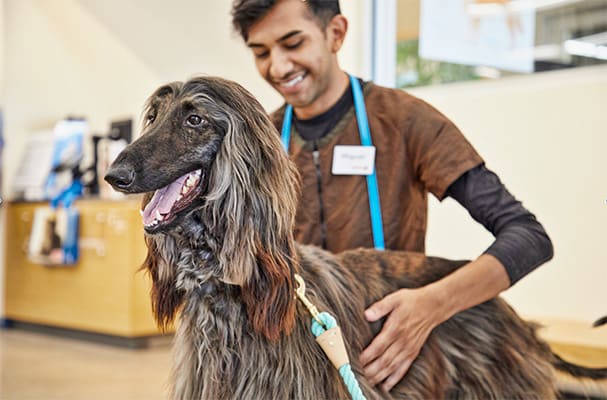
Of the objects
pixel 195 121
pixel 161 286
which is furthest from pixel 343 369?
pixel 195 121

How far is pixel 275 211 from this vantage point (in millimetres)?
1062

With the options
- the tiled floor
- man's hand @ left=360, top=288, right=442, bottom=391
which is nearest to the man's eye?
man's hand @ left=360, top=288, right=442, bottom=391

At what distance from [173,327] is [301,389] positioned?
0.70 ft

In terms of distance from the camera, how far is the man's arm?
1311 mm

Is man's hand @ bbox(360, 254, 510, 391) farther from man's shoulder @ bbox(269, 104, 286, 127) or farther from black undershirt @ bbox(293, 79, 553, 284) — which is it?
man's shoulder @ bbox(269, 104, 286, 127)

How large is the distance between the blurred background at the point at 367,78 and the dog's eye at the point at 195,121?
20 cm

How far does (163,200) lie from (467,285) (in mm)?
638

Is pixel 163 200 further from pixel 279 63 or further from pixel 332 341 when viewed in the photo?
pixel 279 63

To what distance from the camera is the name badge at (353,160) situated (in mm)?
1630

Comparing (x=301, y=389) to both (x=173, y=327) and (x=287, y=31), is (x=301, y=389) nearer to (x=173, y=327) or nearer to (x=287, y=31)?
(x=173, y=327)

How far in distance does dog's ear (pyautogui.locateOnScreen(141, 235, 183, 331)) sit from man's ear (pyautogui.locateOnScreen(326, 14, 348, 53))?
719mm

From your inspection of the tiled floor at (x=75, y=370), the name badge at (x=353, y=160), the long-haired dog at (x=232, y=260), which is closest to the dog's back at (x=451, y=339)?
the long-haired dog at (x=232, y=260)

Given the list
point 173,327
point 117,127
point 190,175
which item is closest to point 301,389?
point 173,327

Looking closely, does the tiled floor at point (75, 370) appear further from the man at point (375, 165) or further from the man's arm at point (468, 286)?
the man's arm at point (468, 286)
